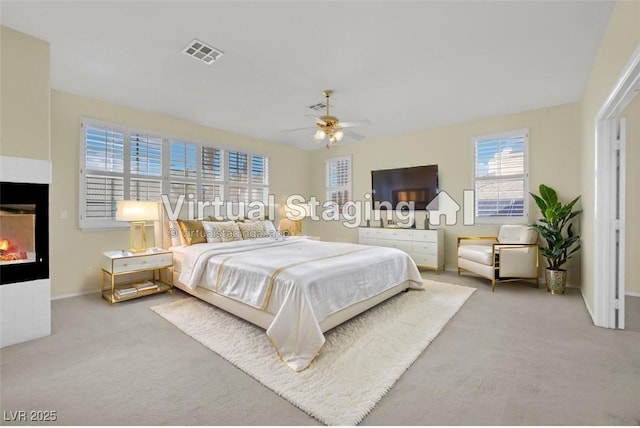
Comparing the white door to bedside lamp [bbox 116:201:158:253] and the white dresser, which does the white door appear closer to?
the white dresser

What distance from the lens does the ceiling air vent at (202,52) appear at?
2.68 metres

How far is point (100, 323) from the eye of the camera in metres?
2.91

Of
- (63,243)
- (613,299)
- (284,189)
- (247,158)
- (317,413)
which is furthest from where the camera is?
(284,189)

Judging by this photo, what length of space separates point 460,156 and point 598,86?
2.36 m

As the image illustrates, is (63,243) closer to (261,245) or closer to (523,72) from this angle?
(261,245)

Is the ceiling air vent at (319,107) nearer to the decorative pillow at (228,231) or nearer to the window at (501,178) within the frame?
the decorative pillow at (228,231)

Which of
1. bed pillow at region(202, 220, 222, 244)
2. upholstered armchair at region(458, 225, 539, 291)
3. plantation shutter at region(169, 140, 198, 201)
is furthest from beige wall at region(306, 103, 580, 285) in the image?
bed pillow at region(202, 220, 222, 244)

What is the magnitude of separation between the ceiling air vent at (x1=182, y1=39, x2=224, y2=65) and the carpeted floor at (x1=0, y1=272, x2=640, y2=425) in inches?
109

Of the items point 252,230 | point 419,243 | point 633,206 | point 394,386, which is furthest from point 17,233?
point 633,206

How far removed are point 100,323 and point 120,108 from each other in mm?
3050

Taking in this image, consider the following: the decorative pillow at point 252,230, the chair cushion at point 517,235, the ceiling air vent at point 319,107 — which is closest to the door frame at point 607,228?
the chair cushion at point 517,235

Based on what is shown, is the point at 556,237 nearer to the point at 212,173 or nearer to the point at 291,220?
the point at 291,220

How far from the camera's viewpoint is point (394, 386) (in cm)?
189

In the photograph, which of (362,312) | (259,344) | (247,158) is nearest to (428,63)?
(362,312)
